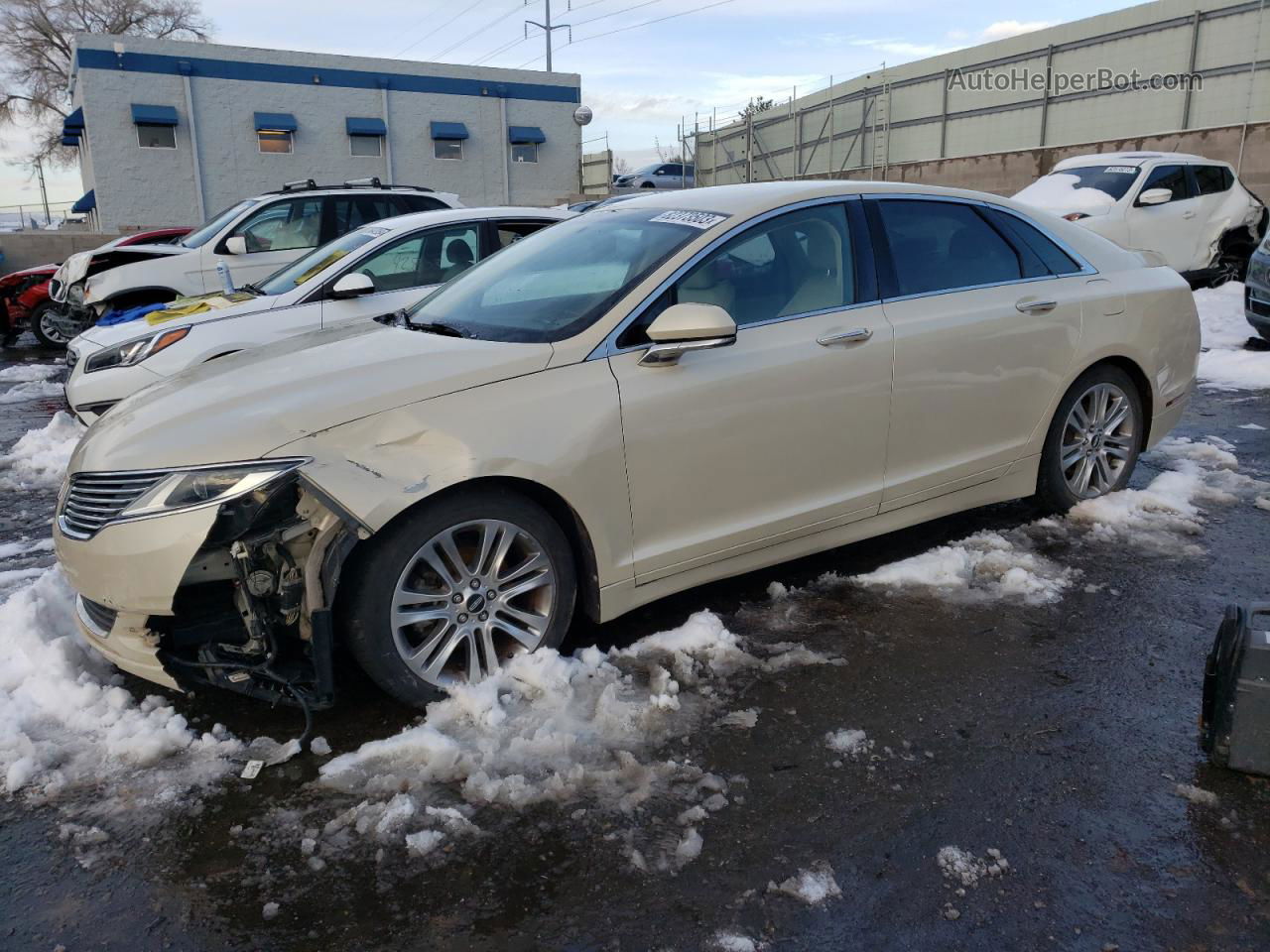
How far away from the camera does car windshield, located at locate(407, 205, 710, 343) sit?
369cm

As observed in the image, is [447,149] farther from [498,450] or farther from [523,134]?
[498,450]

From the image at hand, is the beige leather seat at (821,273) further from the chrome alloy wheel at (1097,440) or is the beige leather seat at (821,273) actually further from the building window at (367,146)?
the building window at (367,146)

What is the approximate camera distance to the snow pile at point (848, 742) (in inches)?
121

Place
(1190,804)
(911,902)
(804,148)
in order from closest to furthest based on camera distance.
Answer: (911,902) < (1190,804) < (804,148)

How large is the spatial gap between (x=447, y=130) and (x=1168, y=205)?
24.7 metres

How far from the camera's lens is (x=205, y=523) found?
2922mm

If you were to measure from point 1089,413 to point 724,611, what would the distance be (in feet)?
7.49

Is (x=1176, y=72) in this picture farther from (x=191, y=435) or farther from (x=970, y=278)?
(x=191, y=435)

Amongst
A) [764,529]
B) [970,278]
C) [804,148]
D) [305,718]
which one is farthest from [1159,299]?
[804,148]

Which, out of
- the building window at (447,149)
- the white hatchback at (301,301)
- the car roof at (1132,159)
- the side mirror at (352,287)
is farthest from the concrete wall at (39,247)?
the car roof at (1132,159)

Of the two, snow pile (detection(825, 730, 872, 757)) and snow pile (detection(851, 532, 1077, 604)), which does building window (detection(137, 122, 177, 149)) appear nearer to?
snow pile (detection(851, 532, 1077, 604))

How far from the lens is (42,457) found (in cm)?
692

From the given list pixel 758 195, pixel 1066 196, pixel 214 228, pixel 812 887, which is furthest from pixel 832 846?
pixel 1066 196

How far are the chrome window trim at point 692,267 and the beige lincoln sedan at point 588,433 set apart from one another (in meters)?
0.01
